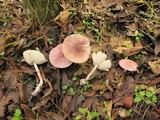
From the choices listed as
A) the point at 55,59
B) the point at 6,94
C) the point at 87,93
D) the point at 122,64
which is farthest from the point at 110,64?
the point at 6,94

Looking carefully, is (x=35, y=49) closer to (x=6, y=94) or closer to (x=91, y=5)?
(x=6, y=94)

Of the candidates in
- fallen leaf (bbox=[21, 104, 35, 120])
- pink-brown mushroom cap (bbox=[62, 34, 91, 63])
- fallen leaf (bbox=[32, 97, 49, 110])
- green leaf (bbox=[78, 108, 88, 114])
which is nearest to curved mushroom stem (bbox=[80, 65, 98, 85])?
pink-brown mushroom cap (bbox=[62, 34, 91, 63])

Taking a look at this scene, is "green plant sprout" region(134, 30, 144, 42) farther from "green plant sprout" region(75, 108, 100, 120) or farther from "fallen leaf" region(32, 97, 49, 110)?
"fallen leaf" region(32, 97, 49, 110)

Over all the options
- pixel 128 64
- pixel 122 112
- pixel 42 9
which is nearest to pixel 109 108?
pixel 122 112

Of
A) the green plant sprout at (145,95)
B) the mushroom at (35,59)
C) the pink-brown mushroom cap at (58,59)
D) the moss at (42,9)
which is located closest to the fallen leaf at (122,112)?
the green plant sprout at (145,95)

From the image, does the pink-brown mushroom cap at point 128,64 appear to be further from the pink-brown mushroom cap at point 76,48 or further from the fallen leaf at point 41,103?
the fallen leaf at point 41,103

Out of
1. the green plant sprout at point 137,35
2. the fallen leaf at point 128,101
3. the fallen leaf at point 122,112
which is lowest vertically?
the fallen leaf at point 122,112

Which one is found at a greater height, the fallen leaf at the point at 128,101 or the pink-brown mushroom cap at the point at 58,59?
the pink-brown mushroom cap at the point at 58,59
